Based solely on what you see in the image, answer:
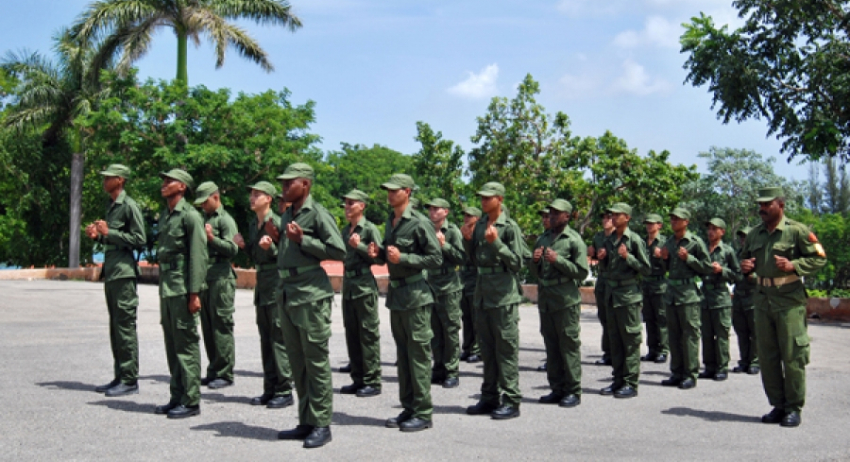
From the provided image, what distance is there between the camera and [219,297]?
8.41 metres

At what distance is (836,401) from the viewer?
8.29 metres

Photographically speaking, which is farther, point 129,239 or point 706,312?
point 706,312

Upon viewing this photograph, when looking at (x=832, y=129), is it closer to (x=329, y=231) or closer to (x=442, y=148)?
(x=442, y=148)

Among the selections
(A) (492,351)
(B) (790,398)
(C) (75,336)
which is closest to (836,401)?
(B) (790,398)

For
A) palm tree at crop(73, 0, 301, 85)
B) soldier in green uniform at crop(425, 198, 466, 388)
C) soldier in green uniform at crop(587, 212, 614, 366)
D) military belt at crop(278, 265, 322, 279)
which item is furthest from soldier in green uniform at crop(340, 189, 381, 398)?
palm tree at crop(73, 0, 301, 85)

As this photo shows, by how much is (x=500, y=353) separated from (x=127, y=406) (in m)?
3.28

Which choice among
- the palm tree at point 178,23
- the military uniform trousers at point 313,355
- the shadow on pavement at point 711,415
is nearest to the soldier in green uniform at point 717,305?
the shadow on pavement at point 711,415

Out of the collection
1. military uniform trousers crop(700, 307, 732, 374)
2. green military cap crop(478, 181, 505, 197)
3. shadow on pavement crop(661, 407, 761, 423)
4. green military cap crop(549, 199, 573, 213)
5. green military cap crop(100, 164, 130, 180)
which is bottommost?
shadow on pavement crop(661, 407, 761, 423)

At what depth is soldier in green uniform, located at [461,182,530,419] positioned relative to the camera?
7.21 metres

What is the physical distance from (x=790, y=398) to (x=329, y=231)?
415 centimetres

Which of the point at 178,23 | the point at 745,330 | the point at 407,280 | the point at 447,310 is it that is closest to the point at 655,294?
the point at 745,330

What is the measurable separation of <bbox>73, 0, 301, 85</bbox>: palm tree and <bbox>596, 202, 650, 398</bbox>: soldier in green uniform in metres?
22.8

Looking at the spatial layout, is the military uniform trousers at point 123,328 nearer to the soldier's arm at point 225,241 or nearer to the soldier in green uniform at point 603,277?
the soldier's arm at point 225,241

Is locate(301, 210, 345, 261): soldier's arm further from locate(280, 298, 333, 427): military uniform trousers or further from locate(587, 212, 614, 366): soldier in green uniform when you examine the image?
locate(587, 212, 614, 366): soldier in green uniform
